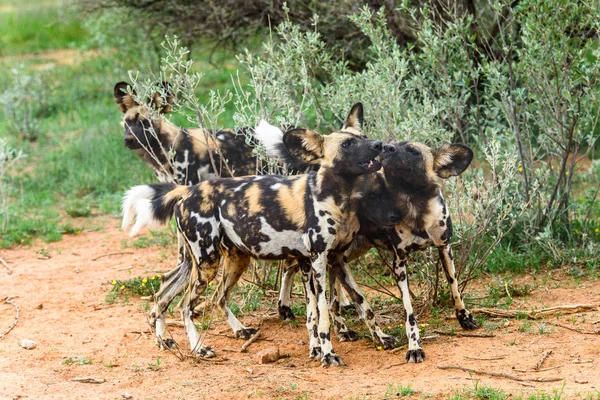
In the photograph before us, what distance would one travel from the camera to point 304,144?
5.14 meters

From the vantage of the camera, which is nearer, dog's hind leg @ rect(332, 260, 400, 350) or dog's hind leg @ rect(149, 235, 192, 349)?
dog's hind leg @ rect(332, 260, 400, 350)

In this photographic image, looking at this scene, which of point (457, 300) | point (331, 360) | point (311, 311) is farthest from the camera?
point (457, 300)

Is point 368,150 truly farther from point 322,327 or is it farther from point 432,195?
point 322,327

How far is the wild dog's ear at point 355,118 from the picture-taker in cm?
546

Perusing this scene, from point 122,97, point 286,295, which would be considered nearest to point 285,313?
point 286,295

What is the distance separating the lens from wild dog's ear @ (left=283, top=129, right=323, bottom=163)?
5105 millimetres

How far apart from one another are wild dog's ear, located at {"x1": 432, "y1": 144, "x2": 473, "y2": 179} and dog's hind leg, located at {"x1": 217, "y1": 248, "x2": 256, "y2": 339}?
4.45ft

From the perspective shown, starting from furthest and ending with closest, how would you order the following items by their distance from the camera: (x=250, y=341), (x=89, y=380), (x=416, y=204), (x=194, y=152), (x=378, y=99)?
1. (x=194, y=152)
2. (x=378, y=99)
3. (x=250, y=341)
4. (x=416, y=204)
5. (x=89, y=380)

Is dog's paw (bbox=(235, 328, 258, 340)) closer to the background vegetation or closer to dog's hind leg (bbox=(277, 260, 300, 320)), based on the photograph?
dog's hind leg (bbox=(277, 260, 300, 320))

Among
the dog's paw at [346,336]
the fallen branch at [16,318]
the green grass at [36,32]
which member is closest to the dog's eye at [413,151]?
the dog's paw at [346,336]

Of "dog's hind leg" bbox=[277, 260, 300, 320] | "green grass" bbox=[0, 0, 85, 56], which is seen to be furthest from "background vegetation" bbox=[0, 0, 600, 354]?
"green grass" bbox=[0, 0, 85, 56]

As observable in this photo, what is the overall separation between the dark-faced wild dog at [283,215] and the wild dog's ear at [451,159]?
457mm

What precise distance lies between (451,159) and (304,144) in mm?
863

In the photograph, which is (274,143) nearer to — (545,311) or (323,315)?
(323,315)
